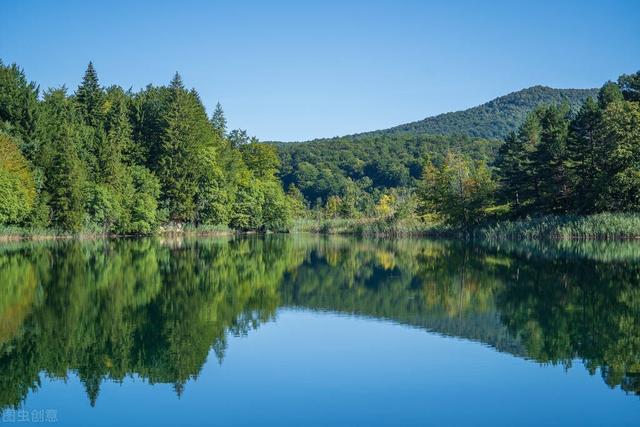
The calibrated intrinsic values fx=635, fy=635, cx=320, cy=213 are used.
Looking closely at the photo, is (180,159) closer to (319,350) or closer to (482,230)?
(482,230)

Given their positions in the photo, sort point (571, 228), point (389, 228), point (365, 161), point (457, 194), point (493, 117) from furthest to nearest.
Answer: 1. point (493, 117)
2. point (365, 161)
3. point (389, 228)
4. point (457, 194)
5. point (571, 228)

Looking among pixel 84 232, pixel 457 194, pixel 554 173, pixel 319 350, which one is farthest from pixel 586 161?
pixel 319 350

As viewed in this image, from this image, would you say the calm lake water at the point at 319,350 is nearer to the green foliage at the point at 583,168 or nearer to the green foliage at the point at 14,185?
the green foliage at the point at 14,185

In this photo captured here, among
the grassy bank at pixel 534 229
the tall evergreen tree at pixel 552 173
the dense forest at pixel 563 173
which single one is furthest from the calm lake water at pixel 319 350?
the tall evergreen tree at pixel 552 173

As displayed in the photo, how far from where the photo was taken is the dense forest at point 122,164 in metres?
49.0

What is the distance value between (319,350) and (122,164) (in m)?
51.9

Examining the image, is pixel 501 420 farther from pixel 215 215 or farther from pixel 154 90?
pixel 154 90

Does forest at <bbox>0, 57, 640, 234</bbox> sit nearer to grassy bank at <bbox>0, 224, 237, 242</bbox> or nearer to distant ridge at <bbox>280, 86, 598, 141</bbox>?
grassy bank at <bbox>0, 224, 237, 242</bbox>

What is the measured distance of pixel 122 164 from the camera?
59594 millimetres

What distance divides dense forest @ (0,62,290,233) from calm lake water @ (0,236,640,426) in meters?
29.0

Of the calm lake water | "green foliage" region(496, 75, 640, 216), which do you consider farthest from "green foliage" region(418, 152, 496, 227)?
the calm lake water

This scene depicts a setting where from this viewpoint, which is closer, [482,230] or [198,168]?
[482,230]

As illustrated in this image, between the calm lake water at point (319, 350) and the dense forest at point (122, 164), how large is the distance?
29.0m

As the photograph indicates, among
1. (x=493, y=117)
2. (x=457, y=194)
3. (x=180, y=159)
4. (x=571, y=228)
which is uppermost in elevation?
(x=493, y=117)
